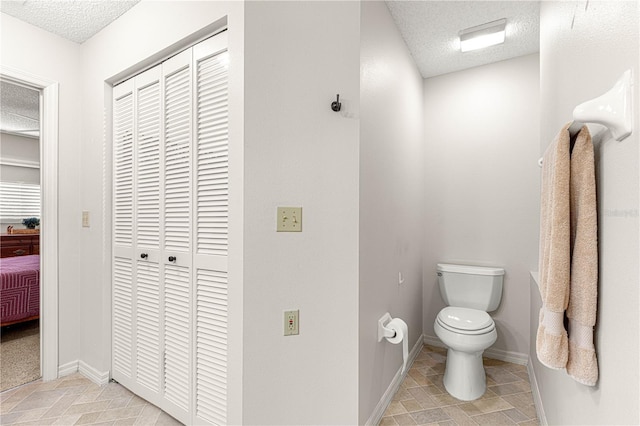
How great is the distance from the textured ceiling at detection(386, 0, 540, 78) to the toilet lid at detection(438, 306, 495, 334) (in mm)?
2024

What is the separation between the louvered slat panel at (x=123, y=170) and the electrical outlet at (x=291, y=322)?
134 centimetres

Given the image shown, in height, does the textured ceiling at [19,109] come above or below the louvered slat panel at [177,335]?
above

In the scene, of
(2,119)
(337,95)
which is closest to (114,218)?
(337,95)

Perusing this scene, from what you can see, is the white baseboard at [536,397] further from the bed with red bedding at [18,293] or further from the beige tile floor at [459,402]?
the bed with red bedding at [18,293]

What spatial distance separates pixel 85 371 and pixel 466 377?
2.78 m

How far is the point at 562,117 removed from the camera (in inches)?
51.9

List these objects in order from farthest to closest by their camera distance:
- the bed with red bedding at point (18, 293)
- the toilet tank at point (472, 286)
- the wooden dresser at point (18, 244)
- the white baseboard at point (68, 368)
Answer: the wooden dresser at point (18, 244), the bed with red bedding at point (18, 293), the toilet tank at point (472, 286), the white baseboard at point (68, 368)

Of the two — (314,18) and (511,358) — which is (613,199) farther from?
(511,358)

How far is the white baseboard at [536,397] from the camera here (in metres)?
1.75

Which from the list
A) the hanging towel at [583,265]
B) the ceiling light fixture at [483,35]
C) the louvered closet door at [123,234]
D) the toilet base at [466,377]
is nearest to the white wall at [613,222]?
the hanging towel at [583,265]

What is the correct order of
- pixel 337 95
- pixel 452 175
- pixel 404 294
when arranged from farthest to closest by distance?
pixel 452 175 < pixel 404 294 < pixel 337 95

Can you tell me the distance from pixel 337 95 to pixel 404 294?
60.9 inches

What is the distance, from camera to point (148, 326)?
1995 millimetres

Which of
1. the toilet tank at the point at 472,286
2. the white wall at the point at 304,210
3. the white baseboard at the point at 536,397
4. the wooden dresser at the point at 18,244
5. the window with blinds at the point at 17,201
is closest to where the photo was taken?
the white wall at the point at 304,210
